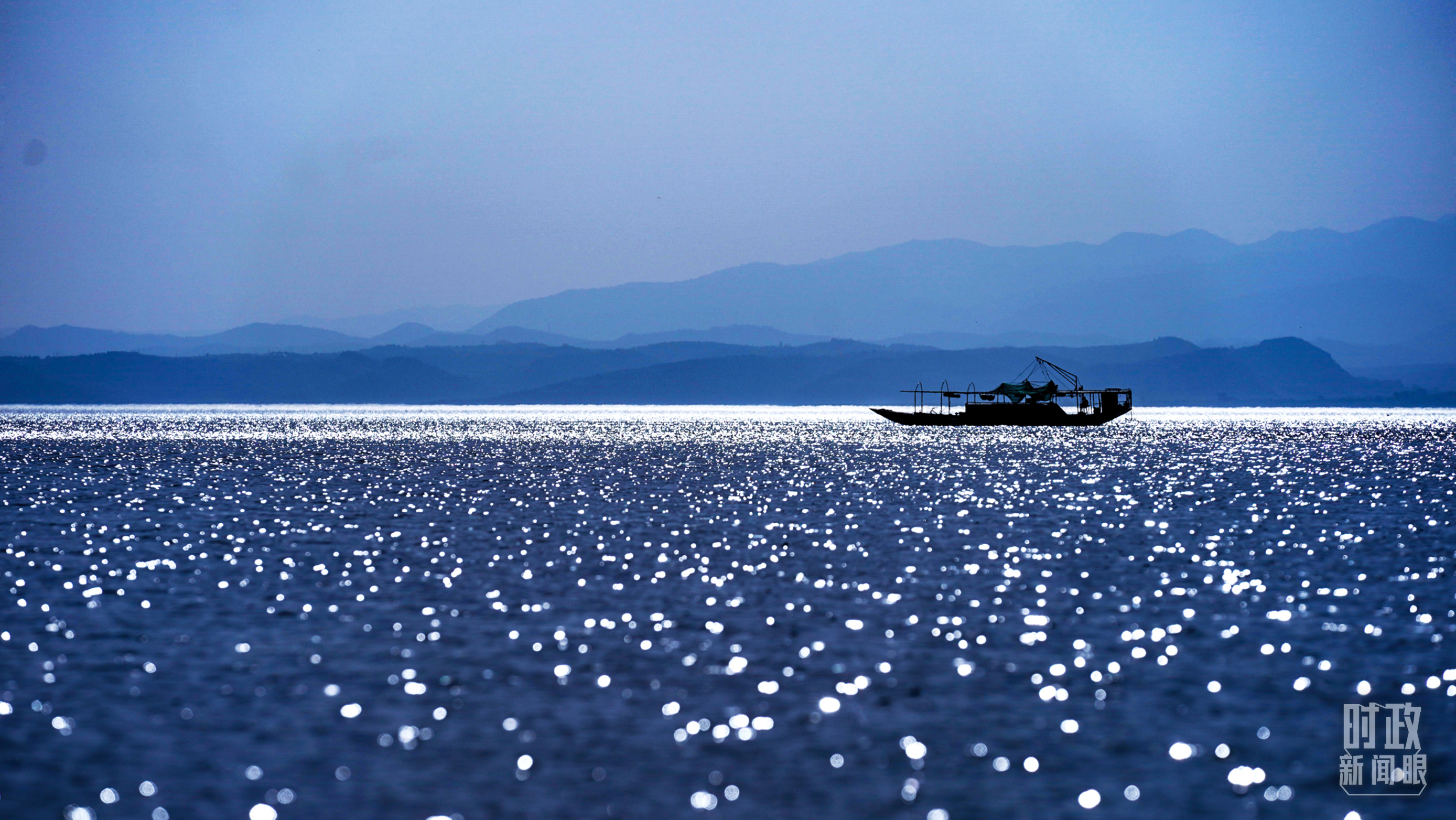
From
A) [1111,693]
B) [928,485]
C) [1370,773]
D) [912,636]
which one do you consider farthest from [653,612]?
[928,485]

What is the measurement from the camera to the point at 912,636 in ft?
98.2

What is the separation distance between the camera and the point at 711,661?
2700cm

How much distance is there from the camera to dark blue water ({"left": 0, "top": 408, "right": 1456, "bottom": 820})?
18.4m

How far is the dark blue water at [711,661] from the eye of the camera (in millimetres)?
18438

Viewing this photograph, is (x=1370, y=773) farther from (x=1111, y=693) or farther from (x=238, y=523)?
(x=238, y=523)

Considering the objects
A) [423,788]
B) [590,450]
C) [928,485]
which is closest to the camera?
[423,788]

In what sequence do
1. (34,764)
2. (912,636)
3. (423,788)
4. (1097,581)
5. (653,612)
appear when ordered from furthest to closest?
1. (1097,581)
2. (653,612)
3. (912,636)
4. (34,764)
5. (423,788)

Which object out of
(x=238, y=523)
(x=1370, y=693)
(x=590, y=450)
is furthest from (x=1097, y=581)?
(x=590, y=450)

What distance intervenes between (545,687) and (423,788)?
6.16m

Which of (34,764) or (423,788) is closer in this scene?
(423,788)

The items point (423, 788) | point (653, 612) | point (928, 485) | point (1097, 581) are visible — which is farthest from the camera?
point (928, 485)

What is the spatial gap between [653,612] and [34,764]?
16.0 metres

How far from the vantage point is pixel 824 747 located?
20.4 m

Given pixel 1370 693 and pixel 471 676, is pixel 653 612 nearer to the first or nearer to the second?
pixel 471 676
